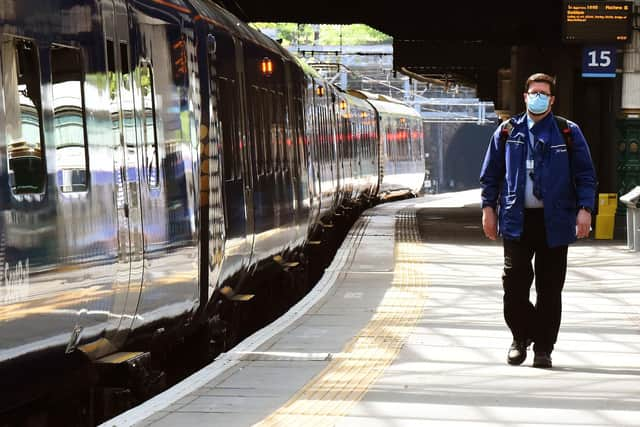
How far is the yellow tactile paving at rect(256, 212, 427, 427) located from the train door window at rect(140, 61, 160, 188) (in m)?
1.51

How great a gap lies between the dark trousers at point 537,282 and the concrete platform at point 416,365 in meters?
0.23

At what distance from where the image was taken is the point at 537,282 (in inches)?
333

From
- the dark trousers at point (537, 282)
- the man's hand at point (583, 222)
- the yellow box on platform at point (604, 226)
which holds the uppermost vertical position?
the man's hand at point (583, 222)

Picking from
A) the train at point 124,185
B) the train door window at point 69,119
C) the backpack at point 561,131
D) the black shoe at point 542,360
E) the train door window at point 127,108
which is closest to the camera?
the train at point 124,185

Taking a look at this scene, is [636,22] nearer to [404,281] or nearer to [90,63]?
[404,281]

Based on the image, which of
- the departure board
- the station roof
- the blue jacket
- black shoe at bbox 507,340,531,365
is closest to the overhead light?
the blue jacket

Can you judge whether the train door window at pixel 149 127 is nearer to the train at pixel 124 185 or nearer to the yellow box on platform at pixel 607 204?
the train at pixel 124 185

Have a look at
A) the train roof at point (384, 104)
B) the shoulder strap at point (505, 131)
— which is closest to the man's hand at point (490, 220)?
the shoulder strap at point (505, 131)

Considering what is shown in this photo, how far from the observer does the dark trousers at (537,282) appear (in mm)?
8305

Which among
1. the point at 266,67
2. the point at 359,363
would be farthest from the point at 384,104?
the point at 359,363

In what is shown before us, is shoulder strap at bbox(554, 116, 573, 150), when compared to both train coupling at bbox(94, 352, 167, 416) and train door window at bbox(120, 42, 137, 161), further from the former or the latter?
train coupling at bbox(94, 352, 167, 416)

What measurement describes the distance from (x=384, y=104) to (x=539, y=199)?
36671 mm

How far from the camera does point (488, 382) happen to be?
7871mm

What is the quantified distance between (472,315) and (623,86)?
38.6ft
